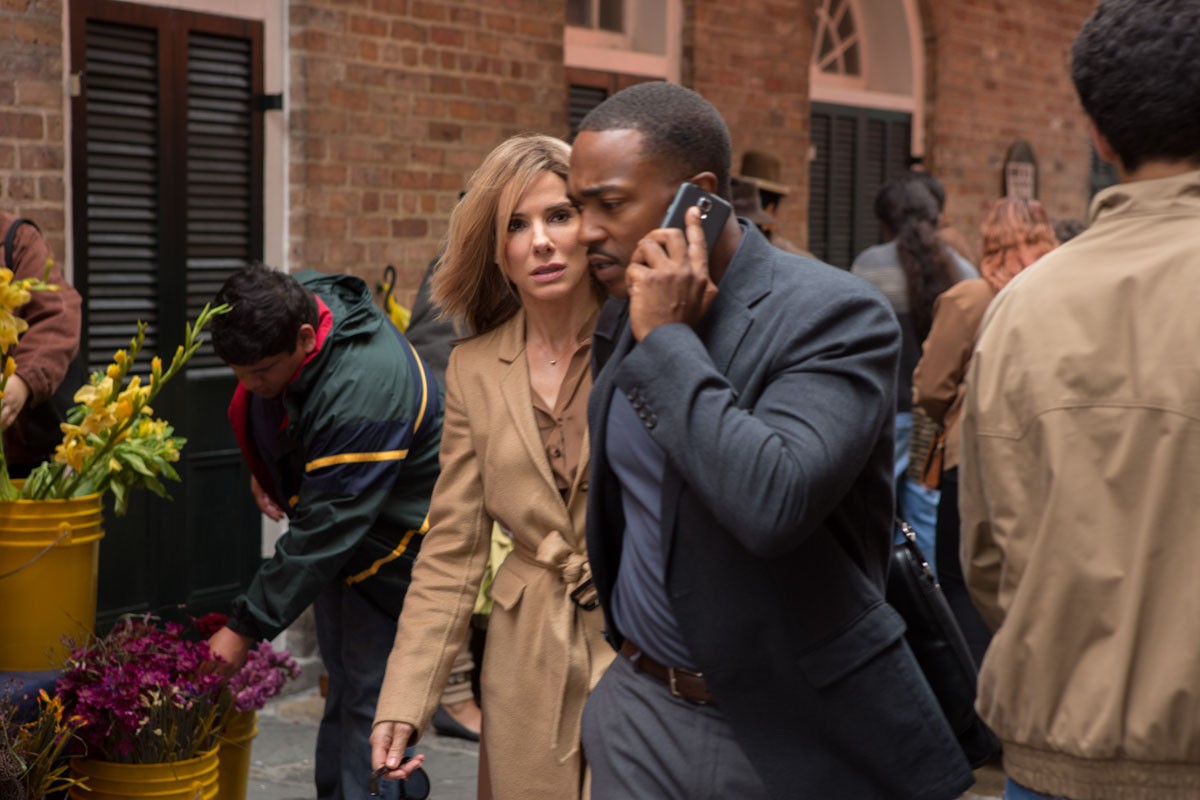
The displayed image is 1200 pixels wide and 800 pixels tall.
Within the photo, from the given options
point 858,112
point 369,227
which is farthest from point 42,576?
point 858,112

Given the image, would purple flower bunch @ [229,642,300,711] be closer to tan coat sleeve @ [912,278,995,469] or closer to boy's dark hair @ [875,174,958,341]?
tan coat sleeve @ [912,278,995,469]

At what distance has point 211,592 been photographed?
6.81 meters

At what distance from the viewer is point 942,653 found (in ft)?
8.56

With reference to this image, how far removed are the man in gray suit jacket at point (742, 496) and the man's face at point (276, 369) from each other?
6.26 feet

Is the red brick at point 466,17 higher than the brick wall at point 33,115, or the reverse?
the red brick at point 466,17

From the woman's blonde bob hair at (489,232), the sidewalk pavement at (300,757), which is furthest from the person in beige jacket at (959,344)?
the woman's blonde bob hair at (489,232)

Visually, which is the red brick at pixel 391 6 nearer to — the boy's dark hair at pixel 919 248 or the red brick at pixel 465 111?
the red brick at pixel 465 111

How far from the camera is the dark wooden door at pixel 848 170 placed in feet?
36.7

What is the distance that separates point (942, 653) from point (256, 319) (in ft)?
7.37

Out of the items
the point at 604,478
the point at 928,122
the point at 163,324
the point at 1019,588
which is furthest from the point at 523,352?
the point at 928,122

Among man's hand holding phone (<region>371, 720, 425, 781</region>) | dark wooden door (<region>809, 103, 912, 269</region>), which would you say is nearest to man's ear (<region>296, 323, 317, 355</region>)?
man's hand holding phone (<region>371, 720, 425, 781</region>)

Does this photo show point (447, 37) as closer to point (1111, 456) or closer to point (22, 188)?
point (22, 188)

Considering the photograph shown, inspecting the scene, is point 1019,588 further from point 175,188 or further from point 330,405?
point 175,188

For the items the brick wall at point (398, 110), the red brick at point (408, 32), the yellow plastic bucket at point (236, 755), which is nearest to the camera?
the yellow plastic bucket at point (236, 755)
